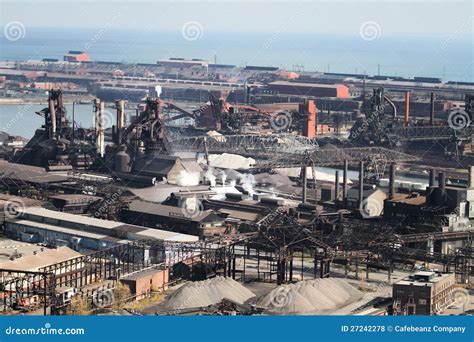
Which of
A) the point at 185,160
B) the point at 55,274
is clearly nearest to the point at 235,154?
the point at 185,160

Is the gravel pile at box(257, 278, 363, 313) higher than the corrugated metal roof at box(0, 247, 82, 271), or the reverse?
A: the corrugated metal roof at box(0, 247, 82, 271)

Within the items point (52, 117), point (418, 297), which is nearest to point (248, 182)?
point (52, 117)

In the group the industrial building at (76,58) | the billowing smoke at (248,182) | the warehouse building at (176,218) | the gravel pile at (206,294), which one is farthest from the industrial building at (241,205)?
the industrial building at (76,58)

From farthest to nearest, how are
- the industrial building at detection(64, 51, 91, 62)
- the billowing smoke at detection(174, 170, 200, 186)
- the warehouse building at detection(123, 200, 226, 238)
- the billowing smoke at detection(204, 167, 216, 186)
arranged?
the industrial building at detection(64, 51, 91, 62) → the billowing smoke at detection(204, 167, 216, 186) → the billowing smoke at detection(174, 170, 200, 186) → the warehouse building at detection(123, 200, 226, 238)

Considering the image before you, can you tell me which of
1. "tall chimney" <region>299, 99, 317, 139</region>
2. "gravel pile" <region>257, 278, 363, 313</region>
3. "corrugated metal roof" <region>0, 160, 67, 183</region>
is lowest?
"gravel pile" <region>257, 278, 363, 313</region>

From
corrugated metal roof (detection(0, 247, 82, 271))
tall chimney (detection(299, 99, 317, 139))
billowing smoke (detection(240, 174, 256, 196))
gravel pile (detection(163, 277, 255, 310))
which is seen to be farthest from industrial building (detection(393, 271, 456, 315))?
tall chimney (detection(299, 99, 317, 139))

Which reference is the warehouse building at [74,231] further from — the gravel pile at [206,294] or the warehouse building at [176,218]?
the gravel pile at [206,294]

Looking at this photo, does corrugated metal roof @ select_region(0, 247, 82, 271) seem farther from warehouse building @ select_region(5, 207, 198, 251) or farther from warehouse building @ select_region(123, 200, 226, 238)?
warehouse building @ select_region(123, 200, 226, 238)
